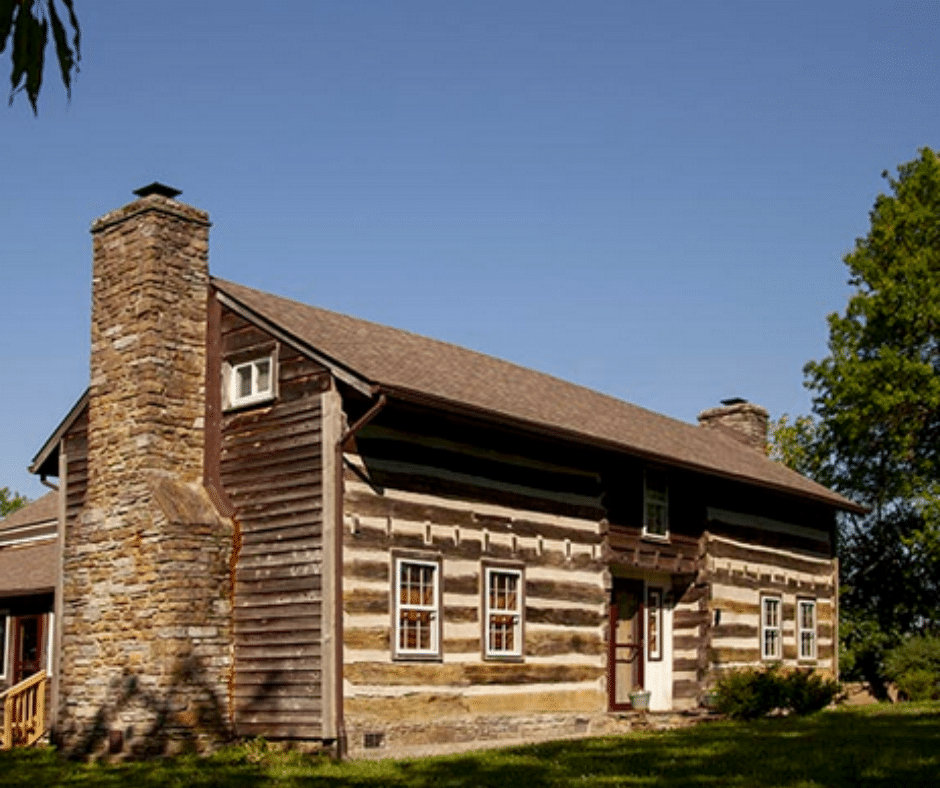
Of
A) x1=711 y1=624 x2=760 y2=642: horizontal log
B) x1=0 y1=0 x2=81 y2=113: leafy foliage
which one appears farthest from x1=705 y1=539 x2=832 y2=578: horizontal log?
x1=0 y1=0 x2=81 y2=113: leafy foliage

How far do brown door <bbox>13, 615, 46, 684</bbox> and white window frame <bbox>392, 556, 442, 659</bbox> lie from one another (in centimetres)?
929

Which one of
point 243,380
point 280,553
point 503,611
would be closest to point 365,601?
point 280,553

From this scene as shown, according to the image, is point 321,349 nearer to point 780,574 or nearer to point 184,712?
point 184,712

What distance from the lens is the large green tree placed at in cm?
3788

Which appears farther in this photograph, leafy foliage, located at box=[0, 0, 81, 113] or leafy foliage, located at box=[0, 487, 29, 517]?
leafy foliage, located at box=[0, 487, 29, 517]

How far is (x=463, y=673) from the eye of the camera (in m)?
20.0

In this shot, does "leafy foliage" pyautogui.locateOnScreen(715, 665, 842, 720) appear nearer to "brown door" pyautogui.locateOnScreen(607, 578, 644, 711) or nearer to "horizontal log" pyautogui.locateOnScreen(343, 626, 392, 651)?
"brown door" pyautogui.locateOnScreen(607, 578, 644, 711)

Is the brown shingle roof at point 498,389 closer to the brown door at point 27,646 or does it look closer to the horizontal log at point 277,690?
the horizontal log at point 277,690

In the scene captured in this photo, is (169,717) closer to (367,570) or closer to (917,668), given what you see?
(367,570)

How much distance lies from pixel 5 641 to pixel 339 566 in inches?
439

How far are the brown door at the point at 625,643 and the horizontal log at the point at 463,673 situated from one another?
1.88 m

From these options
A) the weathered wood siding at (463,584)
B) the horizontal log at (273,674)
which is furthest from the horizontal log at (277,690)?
the weathered wood siding at (463,584)

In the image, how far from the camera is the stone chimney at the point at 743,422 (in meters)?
34.5

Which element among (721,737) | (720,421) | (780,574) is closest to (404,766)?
(721,737)
